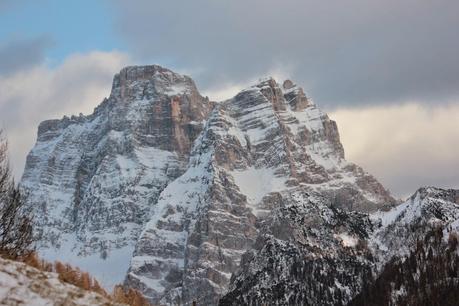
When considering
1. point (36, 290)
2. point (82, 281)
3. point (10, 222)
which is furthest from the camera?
point (10, 222)

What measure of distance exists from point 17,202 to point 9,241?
9.06 feet

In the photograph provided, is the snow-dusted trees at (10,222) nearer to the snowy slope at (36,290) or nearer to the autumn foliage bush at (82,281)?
the autumn foliage bush at (82,281)

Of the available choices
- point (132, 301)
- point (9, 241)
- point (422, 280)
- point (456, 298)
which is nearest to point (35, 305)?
point (132, 301)

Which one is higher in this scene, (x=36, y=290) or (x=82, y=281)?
(x=82, y=281)

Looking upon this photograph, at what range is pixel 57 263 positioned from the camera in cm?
3641

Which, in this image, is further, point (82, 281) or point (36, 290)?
point (82, 281)

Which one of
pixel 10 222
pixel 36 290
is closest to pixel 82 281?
pixel 36 290

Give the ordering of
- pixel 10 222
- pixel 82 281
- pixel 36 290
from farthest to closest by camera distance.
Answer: pixel 10 222
pixel 82 281
pixel 36 290

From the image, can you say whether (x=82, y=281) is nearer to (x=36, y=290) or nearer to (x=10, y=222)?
(x=36, y=290)

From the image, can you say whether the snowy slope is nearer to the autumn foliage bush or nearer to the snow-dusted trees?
the autumn foliage bush

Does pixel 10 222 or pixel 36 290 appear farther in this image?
pixel 10 222

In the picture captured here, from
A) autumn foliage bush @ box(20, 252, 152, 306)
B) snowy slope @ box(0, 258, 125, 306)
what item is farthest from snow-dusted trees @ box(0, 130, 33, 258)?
snowy slope @ box(0, 258, 125, 306)

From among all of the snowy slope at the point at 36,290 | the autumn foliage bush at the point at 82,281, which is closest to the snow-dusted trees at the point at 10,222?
the autumn foliage bush at the point at 82,281

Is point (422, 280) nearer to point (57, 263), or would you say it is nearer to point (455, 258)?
point (455, 258)
